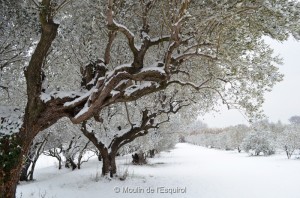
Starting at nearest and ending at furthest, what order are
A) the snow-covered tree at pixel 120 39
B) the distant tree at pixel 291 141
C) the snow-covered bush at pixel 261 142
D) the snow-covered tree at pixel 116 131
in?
1. the snow-covered tree at pixel 120 39
2. the snow-covered tree at pixel 116 131
3. the distant tree at pixel 291 141
4. the snow-covered bush at pixel 261 142

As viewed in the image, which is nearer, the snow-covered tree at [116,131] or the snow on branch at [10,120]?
the snow on branch at [10,120]

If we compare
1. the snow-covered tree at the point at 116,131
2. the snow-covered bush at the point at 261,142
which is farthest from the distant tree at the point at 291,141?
the snow-covered tree at the point at 116,131

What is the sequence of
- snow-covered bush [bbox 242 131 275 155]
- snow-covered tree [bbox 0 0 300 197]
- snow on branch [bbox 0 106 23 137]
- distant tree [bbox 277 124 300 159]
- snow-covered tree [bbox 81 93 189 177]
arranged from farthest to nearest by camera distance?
snow-covered bush [bbox 242 131 275 155] < distant tree [bbox 277 124 300 159] < snow-covered tree [bbox 81 93 189 177] < snow on branch [bbox 0 106 23 137] < snow-covered tree [bbox 0 0 300 197]

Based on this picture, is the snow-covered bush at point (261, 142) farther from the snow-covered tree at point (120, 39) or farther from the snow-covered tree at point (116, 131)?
Result: the snow-covered tree at point (120, 39)

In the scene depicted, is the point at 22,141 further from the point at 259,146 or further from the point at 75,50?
the point at 259,146

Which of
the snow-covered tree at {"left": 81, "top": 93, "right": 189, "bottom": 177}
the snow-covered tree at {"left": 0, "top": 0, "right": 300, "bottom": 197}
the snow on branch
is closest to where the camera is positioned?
the snow-covered tree at {"left": 0, "top": 0, "right": 300, "bottom": 197}

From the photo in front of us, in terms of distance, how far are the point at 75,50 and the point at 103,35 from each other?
1624 mm

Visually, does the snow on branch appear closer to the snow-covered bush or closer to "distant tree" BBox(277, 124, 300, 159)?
"distant tree" BBox(277, 124, 300, 159)

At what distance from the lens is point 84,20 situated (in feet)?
43.2

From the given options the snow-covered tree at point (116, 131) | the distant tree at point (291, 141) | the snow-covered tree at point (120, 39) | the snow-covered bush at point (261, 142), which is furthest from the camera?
the snow-covered bush at point (261, 142)

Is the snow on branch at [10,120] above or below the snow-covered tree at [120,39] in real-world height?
below

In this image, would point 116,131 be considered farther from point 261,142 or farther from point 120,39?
point 261,142

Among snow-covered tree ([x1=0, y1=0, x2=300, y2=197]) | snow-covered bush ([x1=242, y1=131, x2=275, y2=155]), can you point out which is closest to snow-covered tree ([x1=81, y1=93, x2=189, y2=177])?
snow-covered tree ([x1=0, y1=0, x2=300, y2=197])

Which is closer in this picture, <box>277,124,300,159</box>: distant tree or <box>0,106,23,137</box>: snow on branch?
<box>0,106,23,137</box>: snow on branch
